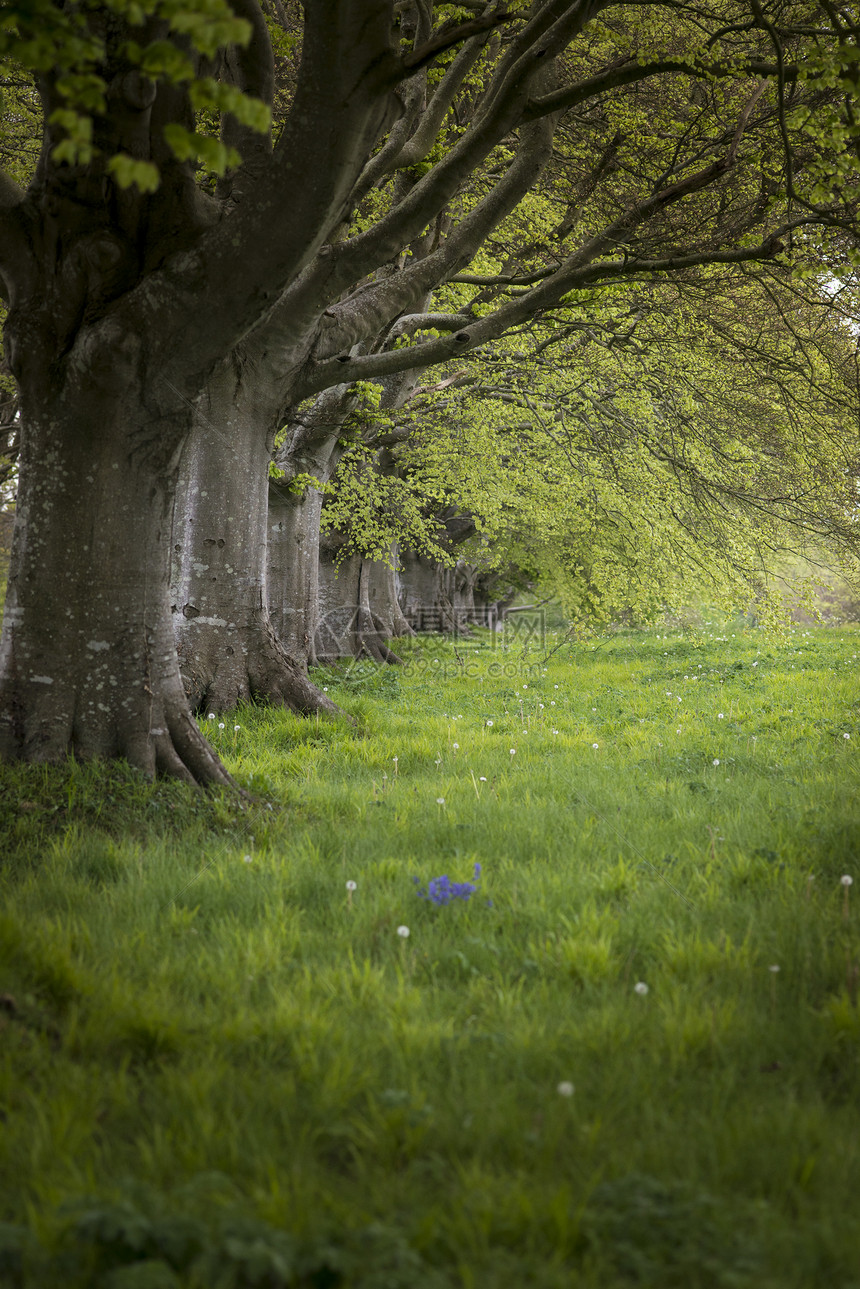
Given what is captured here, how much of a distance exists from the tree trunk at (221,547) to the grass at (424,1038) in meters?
2.71

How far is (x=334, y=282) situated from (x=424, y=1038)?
5.56m

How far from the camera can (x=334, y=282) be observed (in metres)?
6.20

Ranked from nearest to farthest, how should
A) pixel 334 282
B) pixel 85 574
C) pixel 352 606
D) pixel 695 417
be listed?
1. pixel 85 574
2. pixel 334 282
3. pixel 695 417
4. pixel 352 606

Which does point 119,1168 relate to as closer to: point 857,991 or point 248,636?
point 857,991

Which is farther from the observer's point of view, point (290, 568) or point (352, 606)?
point (352, 606)

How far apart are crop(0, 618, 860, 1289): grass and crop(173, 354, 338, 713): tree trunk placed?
2.71 meters

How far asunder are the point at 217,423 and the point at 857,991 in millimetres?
7118

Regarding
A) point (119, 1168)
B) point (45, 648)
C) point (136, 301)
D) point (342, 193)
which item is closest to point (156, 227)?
point (136, 301)

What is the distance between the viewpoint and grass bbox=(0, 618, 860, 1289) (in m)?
1.88

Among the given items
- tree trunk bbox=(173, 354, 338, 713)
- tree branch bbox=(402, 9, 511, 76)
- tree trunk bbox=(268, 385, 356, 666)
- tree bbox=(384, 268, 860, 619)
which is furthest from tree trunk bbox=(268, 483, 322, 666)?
tree branch bbox=(402, 9, 511, 76)

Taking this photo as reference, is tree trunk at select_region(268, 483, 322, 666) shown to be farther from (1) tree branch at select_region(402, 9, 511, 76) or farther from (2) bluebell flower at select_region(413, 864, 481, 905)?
(2) bluebell flower at select_region(413, 864, 481, 905)
